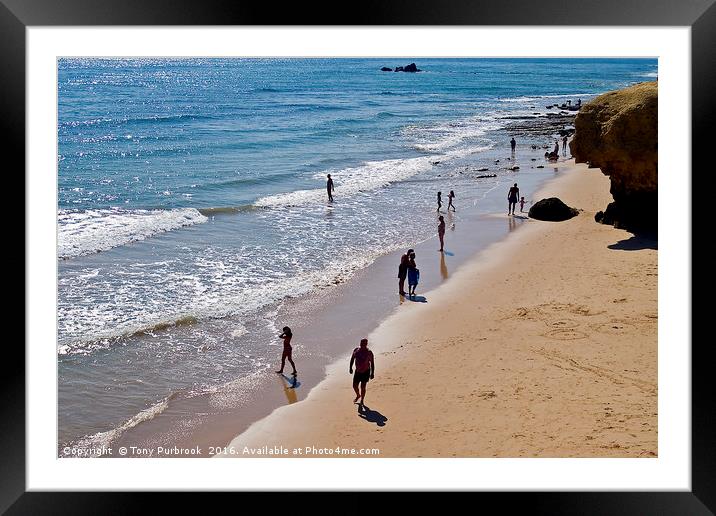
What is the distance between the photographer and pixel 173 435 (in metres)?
9.38

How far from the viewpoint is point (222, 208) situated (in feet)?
76.3

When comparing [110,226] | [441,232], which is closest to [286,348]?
[441,232]

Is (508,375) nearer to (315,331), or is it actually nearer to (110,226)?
(315,331)

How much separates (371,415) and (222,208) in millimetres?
14937

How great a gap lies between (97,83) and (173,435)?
60.0 meters

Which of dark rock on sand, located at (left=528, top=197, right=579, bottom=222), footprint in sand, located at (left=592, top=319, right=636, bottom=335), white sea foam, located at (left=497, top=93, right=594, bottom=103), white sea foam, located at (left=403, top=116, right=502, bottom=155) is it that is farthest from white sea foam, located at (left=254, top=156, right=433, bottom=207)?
white sea foam, located at (left=497, top=93, right=594, bottom=103)

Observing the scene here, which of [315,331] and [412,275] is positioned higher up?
[412,275]

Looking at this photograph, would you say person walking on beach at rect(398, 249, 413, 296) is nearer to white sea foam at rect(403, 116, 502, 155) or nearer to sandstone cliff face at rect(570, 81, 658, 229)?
sandstone cliff face at rect(570, 81, 658, 229)

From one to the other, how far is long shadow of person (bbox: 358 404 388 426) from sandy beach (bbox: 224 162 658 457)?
2cm

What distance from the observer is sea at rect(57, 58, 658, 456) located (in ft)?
38.0

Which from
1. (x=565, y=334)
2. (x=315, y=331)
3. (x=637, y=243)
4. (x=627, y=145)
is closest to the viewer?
(x=565, y=334)
